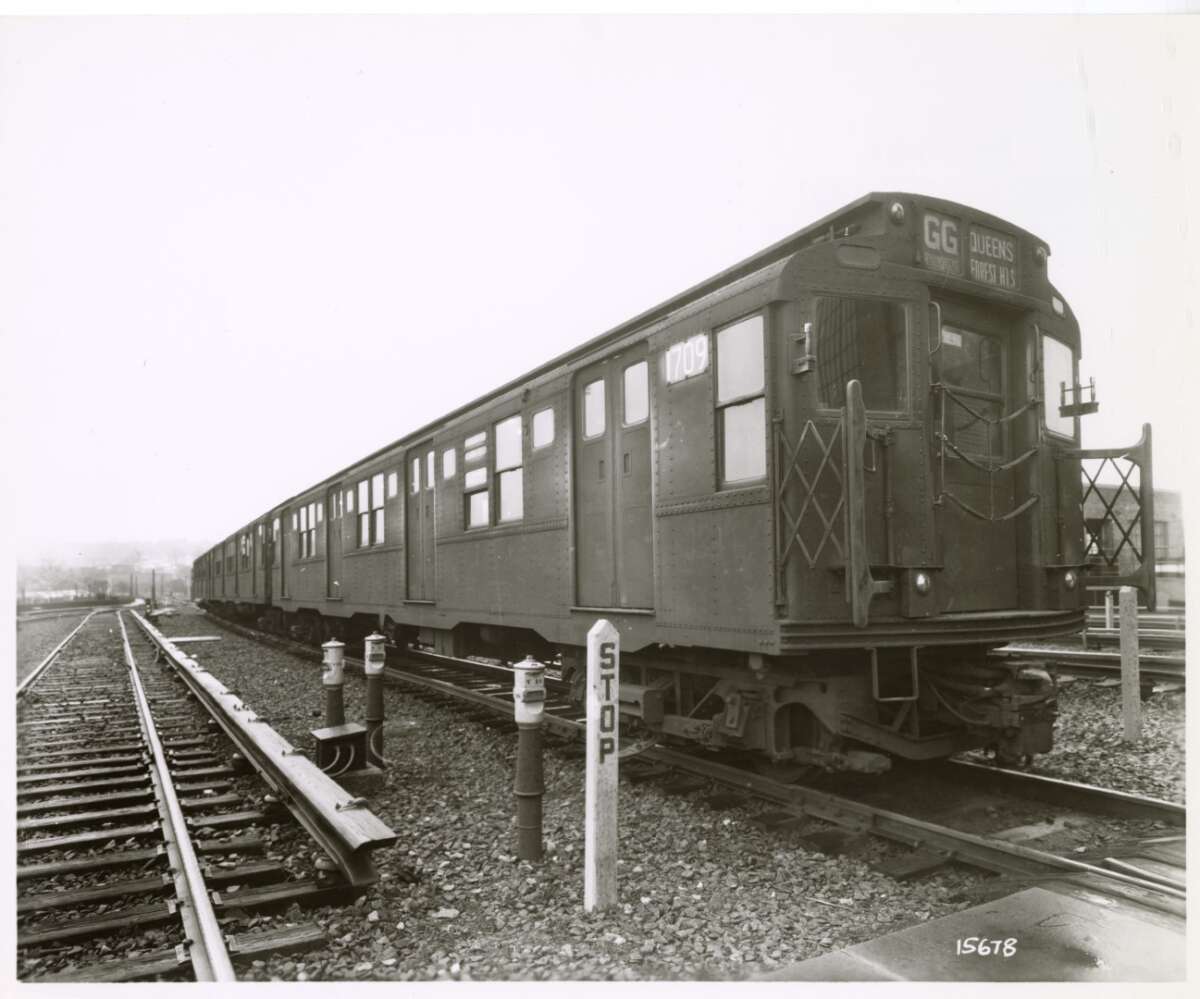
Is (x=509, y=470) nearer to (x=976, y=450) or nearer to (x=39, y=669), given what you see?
(x=976, y=450)

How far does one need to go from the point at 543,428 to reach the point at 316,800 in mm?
3924

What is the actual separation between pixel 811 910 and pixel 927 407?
2778 millimetres

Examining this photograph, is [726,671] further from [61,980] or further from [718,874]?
[61,980]

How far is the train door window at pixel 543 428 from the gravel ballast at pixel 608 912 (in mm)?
2982

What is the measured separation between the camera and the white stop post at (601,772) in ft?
13.1

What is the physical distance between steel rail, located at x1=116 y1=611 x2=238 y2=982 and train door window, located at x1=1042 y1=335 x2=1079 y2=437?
5.39 meters

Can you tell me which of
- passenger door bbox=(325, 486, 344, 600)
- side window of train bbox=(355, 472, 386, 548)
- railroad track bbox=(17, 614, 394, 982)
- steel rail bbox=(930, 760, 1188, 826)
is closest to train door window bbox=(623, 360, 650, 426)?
steel rail bbox=(930, 760, 1188, 826)

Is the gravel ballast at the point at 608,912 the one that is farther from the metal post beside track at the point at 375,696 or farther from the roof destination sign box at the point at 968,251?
the roof destination sign box at the point at 968,251

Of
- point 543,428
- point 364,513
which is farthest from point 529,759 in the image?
point 364,513

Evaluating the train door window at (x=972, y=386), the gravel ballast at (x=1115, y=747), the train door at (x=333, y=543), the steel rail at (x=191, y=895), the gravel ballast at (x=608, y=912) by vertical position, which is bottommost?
the gravel ballast at (x=1115, y=747)

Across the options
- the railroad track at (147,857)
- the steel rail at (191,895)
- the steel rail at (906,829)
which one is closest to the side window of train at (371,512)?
the railroad track at (147,857)

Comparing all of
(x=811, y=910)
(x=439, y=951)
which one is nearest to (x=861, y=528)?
(x=811, y=910)

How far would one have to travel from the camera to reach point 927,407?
5160 mm

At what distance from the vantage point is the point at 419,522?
11.4 meters
